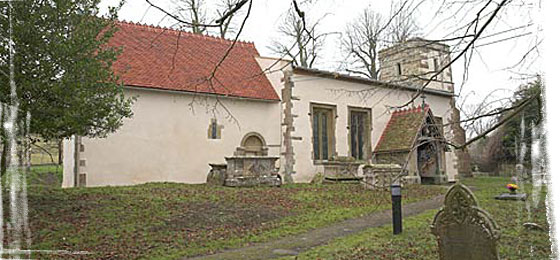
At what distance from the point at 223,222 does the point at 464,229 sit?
16.8ft

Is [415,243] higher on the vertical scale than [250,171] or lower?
lower

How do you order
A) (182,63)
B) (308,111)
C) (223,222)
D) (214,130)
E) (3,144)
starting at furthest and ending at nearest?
(308,111), (182,63), (214,130), (223,222), (3,144)

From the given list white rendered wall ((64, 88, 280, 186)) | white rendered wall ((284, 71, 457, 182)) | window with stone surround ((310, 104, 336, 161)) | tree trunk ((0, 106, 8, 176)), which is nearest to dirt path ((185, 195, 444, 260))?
tree trunk ((0, 106, 8, 176))

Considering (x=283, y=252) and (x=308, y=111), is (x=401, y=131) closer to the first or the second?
(x=308, y=111)

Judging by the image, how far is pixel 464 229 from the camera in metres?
4.61

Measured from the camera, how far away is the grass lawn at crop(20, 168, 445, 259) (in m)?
6.80

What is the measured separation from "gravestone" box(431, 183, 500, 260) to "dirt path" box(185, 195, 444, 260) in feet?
7.59

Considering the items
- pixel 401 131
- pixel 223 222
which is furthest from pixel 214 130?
pixel 401 131

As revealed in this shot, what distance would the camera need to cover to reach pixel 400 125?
19.0 metres

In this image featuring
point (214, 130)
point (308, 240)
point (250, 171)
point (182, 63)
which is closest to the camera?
point (308, 240)

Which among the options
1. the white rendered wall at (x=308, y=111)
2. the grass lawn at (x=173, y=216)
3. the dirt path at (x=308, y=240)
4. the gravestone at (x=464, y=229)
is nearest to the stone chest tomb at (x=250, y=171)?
the grass lawn at (x=173, y=216)

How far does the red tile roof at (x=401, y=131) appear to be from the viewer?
58.5 feet

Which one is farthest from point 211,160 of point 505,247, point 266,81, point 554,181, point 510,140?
point 510,140

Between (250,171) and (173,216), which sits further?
(250,171)
